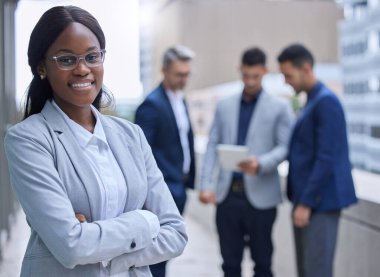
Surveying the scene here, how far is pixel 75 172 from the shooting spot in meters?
1.31

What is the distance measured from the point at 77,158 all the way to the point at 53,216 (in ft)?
0.50

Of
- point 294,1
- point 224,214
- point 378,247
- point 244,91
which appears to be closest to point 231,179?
point 224,214

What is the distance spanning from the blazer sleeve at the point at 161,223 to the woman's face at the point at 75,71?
0.69ft

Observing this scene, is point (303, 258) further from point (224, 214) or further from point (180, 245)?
point (180, 245)

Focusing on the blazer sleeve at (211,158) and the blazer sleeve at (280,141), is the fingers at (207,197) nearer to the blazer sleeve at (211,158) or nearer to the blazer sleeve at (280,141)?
the blazer sleeve at (211,158)

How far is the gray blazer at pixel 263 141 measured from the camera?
10.5 feet

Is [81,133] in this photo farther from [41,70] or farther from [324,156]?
[324,156]

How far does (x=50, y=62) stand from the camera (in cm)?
132

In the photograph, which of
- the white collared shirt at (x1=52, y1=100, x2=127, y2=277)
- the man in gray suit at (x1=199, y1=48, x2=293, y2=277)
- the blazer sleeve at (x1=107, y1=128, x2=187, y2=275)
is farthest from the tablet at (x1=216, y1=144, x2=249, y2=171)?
the white collared shirt at (x1=52, y1=100, x2=127, y2=277)

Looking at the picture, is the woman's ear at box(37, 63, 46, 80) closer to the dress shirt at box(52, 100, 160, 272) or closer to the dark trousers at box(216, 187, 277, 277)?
the dress shirt at box(52, 100, 160, 272)

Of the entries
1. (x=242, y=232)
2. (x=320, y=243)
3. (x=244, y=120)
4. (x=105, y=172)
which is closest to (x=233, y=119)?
(x=244, y=120)

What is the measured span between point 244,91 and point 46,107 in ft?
6.88

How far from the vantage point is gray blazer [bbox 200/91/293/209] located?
3.21m

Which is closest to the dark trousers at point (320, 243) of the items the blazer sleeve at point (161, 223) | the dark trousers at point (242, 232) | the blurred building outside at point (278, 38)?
the dark trousers at point (242, 232)
